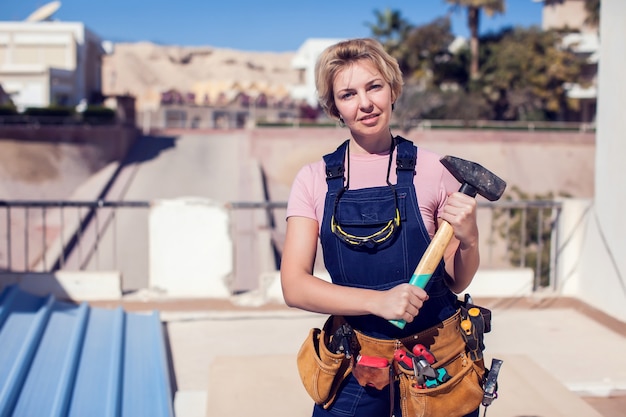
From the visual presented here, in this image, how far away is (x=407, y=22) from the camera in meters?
41.3

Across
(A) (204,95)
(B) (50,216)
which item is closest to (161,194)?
(B) (50,216)

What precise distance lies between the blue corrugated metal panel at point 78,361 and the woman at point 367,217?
214 centimetres

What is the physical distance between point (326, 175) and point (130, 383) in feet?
9.04

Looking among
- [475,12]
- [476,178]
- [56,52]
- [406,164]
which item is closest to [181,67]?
[56,52]

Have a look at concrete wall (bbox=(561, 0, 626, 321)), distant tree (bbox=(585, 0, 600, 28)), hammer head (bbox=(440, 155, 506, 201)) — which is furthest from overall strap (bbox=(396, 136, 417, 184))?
distant tree (bbox=(585, 0, 600, 28))

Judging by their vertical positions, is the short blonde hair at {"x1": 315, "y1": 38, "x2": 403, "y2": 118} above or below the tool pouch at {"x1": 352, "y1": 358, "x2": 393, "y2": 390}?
above

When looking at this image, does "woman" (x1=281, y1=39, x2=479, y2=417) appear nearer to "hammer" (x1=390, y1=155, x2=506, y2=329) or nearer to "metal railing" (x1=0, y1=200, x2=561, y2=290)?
"hammer" (x1=390, y1=155, x2=506, y2=329)

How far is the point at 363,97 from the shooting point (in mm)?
2002

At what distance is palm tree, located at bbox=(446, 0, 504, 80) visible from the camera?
38.2 meters

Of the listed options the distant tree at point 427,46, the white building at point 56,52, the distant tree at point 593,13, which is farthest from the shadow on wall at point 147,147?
the distant tree at point 593,13

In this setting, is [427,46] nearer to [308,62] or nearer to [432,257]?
[308,62]

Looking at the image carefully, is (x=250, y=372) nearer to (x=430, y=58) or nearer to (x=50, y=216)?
(x=50, y=216)

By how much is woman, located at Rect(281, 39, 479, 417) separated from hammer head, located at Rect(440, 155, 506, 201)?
0.07 m

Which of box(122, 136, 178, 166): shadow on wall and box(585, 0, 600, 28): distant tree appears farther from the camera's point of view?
box(585, 0, 600, 28): distant tree
